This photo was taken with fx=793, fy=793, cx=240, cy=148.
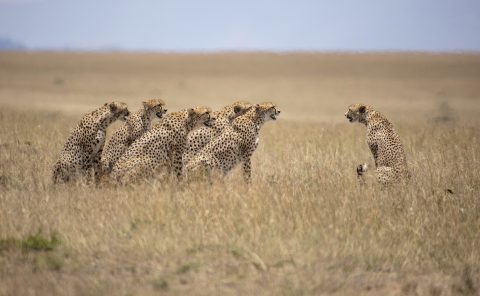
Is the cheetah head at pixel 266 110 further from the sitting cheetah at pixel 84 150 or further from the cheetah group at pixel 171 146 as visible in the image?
the sitting cheetah at pixel 84 150

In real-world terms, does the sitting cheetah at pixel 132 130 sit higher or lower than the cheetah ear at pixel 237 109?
lower

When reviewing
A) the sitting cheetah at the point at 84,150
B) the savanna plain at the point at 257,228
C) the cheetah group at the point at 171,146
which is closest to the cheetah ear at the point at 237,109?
the cheetah group at the point at 171,146

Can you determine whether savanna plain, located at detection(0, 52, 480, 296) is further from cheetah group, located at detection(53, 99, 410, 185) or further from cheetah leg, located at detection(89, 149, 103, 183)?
→ cheetah leg, located at detection(89, 149, 103, 183)

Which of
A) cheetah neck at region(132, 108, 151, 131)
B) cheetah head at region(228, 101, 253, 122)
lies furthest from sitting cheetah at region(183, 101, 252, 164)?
cheetah neck at region(132, 108, 151, 131)

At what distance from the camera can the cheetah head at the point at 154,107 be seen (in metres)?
8.12

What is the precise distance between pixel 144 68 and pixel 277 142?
126 feet

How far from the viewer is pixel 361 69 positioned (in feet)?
149

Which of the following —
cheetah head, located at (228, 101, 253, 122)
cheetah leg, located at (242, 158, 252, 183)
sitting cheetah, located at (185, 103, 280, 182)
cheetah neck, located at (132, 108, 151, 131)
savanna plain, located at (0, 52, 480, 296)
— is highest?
cheetah head, located at (228, 101, 253, 122)

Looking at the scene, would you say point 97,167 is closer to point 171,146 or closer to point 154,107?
point 171,146

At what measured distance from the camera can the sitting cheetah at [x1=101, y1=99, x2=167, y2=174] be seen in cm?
812

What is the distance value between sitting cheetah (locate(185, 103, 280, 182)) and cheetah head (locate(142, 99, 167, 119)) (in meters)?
0.67

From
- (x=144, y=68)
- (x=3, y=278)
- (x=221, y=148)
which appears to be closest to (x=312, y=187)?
(x=221, y=148)

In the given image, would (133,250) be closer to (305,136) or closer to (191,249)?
(191,249)

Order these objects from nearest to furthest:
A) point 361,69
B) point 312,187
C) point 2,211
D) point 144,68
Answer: point 2,211 < point 312,187 < point 361,69 < point 144,68
